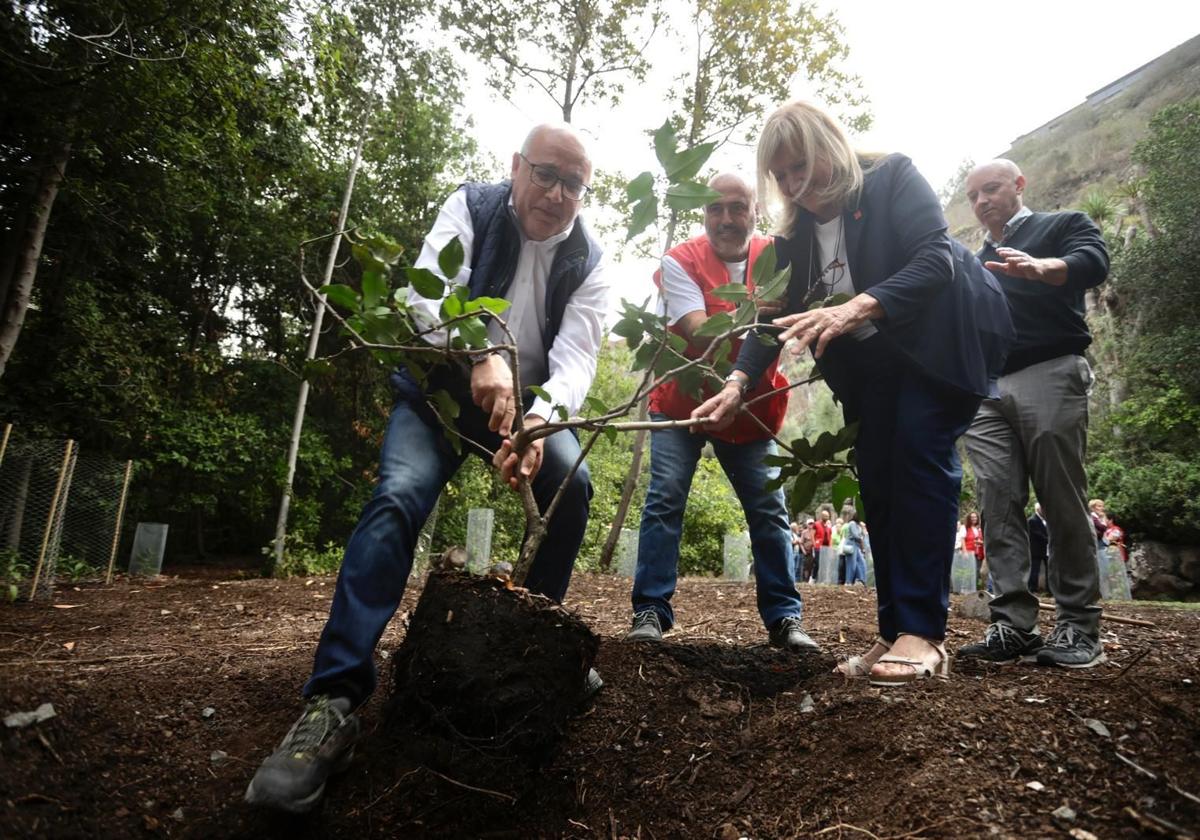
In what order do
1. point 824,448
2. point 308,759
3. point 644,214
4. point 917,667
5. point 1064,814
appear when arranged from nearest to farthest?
point 1064,814 < point 308,759 < point 644,214 < point 917,667 < point 824,448

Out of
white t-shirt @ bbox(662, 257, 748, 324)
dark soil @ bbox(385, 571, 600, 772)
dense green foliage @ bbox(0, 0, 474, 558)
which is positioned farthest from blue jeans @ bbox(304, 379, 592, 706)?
dense green foliage @ bbox(0, 0, 474, 558)

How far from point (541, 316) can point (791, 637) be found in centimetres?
156

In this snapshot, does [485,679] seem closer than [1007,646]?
Yes

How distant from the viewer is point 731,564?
8.27 m

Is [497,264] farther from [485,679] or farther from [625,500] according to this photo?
[625,500]

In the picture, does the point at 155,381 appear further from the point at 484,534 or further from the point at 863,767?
the point at 863,767

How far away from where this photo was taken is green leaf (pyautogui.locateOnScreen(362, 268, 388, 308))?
4.75 ft

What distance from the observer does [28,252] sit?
6.85 m

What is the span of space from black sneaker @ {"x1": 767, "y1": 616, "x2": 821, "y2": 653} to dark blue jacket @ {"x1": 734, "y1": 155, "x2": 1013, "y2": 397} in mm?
999

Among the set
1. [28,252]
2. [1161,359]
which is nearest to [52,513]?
[28,252]

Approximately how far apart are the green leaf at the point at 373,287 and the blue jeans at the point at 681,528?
1442 millimetres

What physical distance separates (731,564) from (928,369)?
6885mm

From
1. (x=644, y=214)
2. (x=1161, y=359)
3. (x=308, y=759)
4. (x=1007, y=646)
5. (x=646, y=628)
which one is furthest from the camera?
(x=1161, y=359)

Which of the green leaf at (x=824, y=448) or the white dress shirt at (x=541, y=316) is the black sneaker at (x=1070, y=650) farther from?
the white dress shirt at (x=541, y=316)
